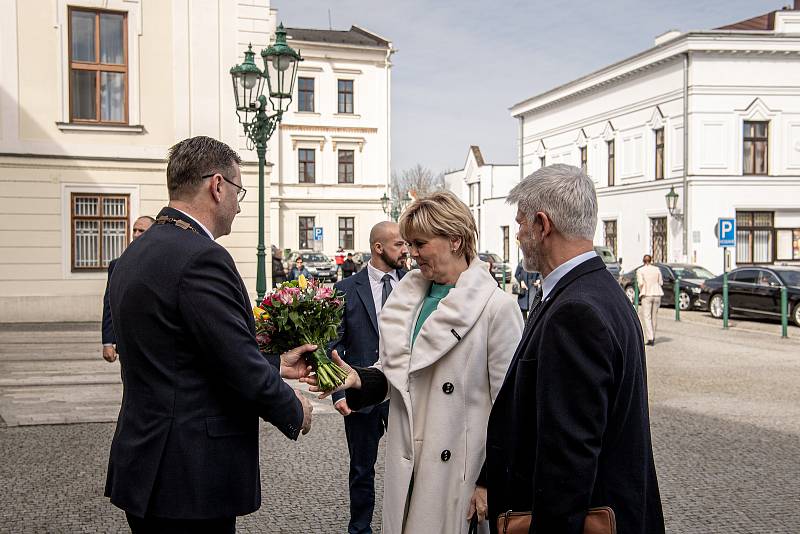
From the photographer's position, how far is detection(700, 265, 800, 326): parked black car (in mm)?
21469

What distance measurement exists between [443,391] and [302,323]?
711mm

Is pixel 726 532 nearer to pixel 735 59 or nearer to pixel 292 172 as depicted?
pixel 735 59

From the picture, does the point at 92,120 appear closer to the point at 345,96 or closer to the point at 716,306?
the point at 716,306

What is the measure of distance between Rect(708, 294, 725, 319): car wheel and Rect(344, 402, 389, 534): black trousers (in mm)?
20784

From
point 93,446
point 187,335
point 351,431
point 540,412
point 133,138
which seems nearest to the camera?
point 540,412

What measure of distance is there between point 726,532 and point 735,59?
120 feet

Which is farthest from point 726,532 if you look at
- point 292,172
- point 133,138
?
point 292,172

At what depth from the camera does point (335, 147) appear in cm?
5347

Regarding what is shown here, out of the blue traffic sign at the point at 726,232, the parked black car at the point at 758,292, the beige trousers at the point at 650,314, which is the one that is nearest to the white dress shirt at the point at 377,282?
the beige trousers at the point at 650,314

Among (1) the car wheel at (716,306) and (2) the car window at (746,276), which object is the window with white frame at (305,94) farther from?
(2) the car window at (746,276)

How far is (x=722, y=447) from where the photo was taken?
781 cm

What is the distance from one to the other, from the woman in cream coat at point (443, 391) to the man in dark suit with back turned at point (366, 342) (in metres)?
1.43

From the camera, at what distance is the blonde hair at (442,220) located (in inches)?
145

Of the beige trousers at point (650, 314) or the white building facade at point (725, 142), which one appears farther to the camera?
the white building facade at point (725, 142)
